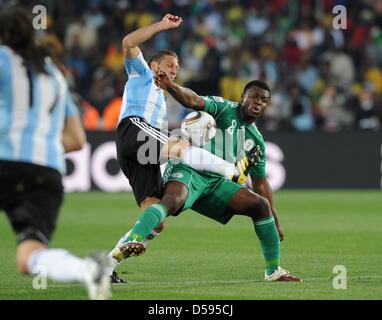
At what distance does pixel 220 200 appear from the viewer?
8.30 metres

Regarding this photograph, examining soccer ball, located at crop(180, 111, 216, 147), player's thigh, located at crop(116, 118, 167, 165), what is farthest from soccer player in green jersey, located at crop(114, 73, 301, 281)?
player's thigh, located at crop(116, 118, 167, 165)

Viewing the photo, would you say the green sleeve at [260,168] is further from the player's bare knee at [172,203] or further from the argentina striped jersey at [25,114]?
the argentina striped jersey at [25,114]

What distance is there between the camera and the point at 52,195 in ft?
19.7

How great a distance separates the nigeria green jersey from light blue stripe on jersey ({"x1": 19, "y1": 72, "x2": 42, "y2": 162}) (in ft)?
8.88

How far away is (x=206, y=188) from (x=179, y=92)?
0.84m

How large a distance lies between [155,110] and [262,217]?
147 centimetres

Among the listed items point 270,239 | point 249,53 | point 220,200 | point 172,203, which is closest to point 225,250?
point 270,239

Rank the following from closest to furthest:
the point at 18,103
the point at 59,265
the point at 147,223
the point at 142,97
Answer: the point at 59,265
the point at 18,103
the point at 147,223
the point at 142,97

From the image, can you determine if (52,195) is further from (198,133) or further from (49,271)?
(198,133)

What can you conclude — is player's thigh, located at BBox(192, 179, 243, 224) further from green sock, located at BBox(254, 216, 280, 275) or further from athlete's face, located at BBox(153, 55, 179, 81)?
athlete's face, located at BBox(153, 55, 179, 81)

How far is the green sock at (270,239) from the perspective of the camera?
27.4 feet

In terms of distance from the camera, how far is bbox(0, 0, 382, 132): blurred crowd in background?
20.2 metres

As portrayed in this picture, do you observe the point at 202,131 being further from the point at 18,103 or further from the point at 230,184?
the point at 18,103
